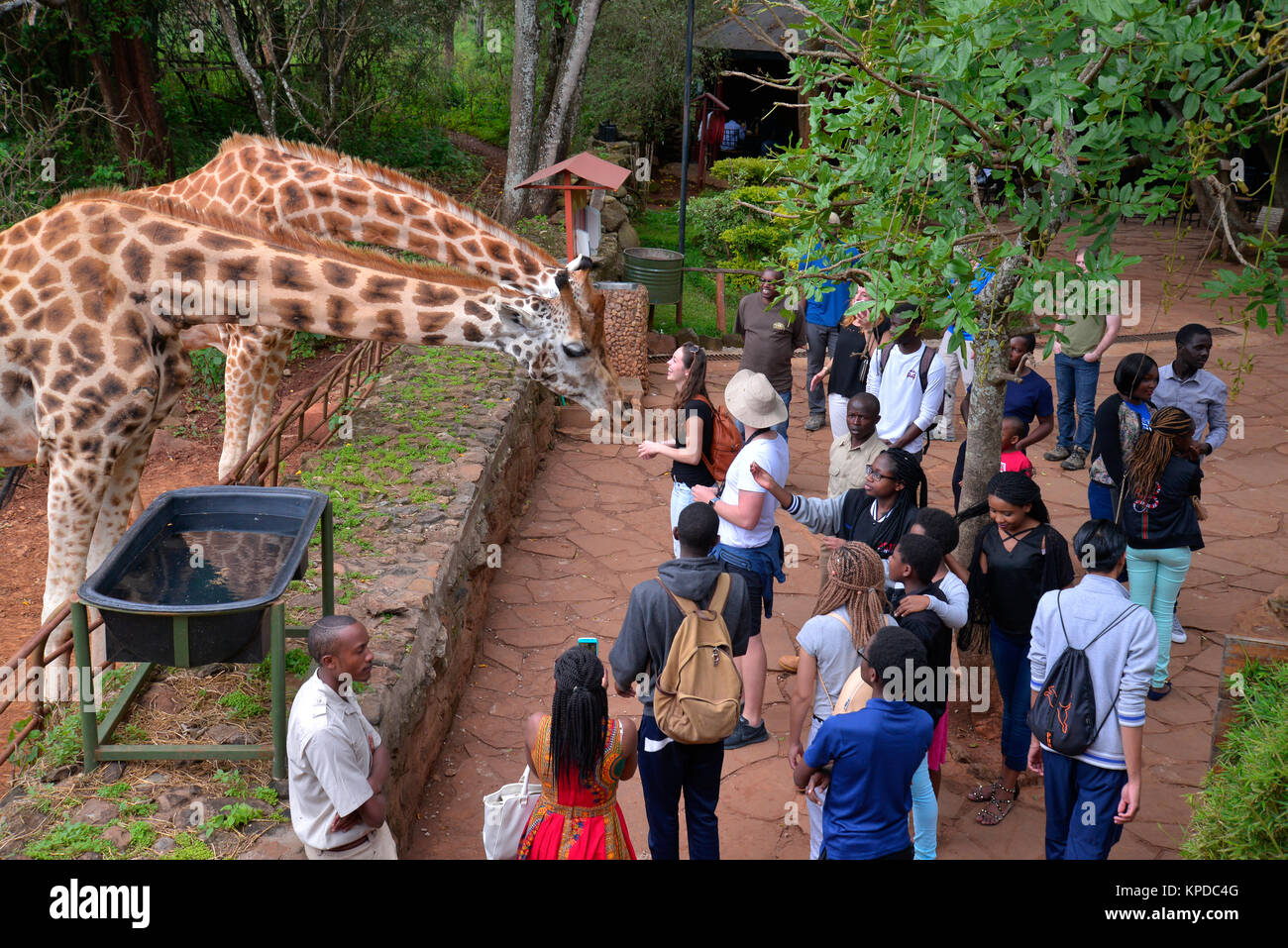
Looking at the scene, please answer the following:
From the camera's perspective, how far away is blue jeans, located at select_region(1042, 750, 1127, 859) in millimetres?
4637

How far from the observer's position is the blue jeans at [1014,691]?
570 cm

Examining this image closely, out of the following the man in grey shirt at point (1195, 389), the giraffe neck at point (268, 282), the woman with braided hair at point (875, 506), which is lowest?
the woman with braided hair at point (875, 506)

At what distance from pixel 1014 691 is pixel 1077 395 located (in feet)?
17.5

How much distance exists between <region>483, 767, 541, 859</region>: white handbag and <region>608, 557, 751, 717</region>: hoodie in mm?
850

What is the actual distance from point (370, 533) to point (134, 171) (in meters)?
9.77

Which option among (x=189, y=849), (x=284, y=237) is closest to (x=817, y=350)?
(x=284, y=237)

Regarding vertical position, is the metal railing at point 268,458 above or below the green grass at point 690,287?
below

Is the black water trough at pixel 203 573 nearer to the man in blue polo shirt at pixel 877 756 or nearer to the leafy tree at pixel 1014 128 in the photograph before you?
the man in blue polo shirt at pixel 877 756

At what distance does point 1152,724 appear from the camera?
21.9 feet

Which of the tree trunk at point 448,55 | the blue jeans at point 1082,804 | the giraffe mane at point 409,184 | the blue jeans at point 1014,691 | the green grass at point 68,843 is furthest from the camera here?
the tree trunk at point 448,55

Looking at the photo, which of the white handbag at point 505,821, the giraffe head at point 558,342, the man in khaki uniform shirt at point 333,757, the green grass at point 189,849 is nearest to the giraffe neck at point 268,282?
the giraffe head at point 558,342

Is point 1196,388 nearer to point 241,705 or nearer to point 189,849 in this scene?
point 241,705

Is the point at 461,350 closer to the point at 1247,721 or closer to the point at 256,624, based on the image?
the point at 256,624

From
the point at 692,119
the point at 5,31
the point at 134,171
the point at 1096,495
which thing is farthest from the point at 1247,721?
the point at 692,119
